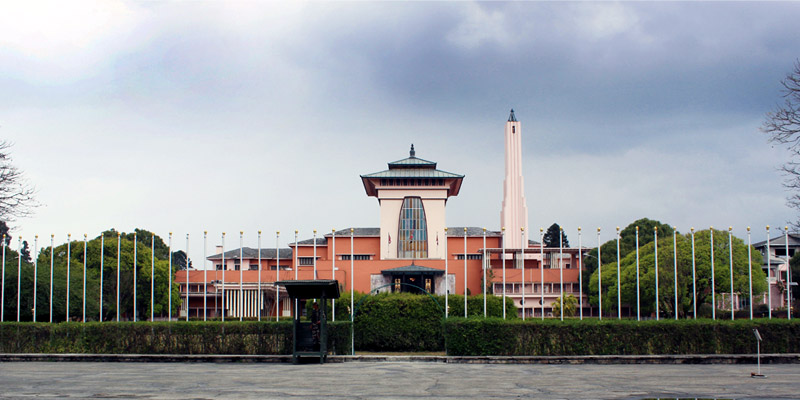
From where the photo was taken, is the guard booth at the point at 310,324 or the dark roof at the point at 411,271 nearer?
the guard booth at the point at 310,324

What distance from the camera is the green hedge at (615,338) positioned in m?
23.7

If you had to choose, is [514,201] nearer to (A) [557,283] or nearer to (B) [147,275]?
(A) [557,283]

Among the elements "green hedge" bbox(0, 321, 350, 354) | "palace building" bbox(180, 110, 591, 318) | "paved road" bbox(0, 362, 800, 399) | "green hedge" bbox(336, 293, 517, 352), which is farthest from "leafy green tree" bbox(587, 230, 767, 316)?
"green hedge" bbox(0, 321, 350, 354)

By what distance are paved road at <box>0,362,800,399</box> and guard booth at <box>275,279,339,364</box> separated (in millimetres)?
976

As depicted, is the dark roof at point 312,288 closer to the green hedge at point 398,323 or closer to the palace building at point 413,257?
the green hedge at point 398,323

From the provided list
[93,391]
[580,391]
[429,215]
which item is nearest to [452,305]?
[580,391]

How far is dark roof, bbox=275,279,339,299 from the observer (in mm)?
22781

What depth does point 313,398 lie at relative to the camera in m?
13.2

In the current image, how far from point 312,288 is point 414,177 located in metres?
43.8

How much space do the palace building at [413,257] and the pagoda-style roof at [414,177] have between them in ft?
0.31

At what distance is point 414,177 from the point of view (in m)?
66.5

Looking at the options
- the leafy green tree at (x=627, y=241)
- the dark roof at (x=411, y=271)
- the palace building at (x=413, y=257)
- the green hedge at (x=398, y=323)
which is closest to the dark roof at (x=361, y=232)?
the palace building at (x=413, y=257)

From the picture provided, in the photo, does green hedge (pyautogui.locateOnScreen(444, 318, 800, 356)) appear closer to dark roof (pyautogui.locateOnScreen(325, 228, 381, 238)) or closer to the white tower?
dark roof (pyautogui.locateOnScreen(325, 228, 381, 238))

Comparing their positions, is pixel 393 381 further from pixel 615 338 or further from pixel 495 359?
pixel 615 338
